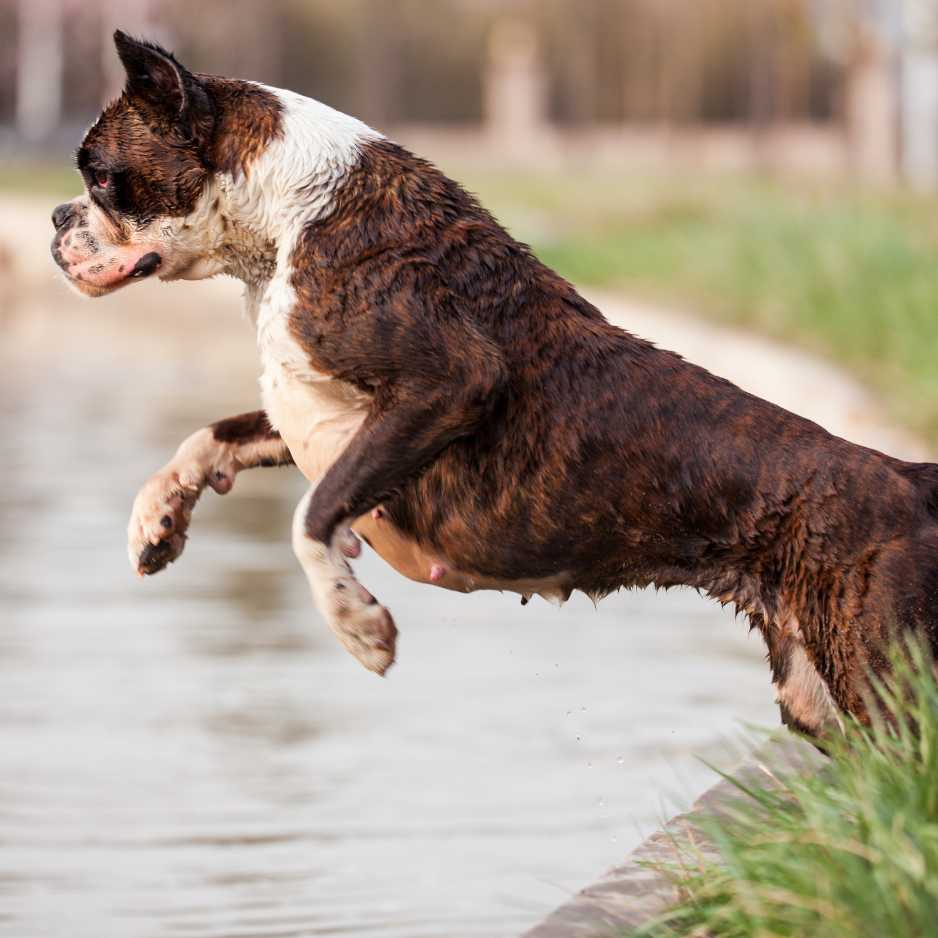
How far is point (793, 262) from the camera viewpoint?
16844mm

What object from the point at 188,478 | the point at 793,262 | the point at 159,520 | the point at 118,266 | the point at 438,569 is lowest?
the point at 438,569

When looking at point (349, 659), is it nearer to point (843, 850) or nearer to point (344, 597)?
point (344, 597)

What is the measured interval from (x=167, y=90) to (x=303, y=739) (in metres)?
2.78

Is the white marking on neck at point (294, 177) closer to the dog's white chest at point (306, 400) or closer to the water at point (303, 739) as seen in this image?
the dog's white chest at point (306, 400)

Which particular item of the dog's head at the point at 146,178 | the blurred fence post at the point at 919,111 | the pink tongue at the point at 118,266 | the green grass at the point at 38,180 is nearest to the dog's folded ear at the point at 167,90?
the dog's head at the point at 146,178

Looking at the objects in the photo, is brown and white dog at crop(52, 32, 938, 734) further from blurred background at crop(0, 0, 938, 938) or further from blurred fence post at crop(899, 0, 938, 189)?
blurred fence post at crop(899, 0, 938, 189)

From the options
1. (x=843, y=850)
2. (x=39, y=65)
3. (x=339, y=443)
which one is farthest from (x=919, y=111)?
(x=843, y=850)

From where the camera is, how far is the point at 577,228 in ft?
93.0

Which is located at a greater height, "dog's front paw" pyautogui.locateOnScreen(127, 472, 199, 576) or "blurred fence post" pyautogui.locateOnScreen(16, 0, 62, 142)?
"blurred fence post" pyautogui.locateOnScreen(16, 0, 62, 142)

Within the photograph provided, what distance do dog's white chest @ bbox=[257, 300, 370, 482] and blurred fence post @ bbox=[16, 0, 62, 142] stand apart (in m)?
49.5

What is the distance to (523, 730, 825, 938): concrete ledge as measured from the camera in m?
4.09

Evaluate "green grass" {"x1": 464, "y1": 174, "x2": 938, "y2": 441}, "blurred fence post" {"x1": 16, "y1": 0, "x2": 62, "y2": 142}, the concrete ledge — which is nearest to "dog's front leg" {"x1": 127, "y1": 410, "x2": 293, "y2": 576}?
the concrete ledge

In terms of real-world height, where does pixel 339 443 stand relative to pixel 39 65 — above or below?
A: below

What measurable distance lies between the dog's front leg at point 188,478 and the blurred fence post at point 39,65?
161ft
